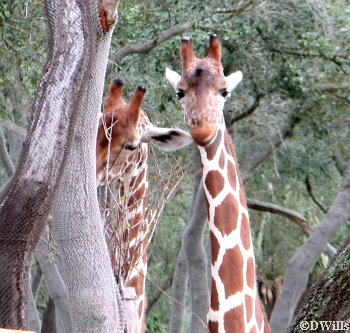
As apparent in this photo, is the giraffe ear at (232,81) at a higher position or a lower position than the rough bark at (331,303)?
higher

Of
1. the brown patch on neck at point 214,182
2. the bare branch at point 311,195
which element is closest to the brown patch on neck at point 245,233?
the brown patch on neck at point 214,182

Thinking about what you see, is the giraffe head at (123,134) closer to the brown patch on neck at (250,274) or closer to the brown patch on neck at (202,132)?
the brown patch on neck at (202,132)

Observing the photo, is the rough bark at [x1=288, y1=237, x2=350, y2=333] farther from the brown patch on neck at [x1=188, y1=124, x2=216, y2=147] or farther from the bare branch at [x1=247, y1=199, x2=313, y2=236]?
the bare branch at [x1=247, y1=199, x2=313, y2=236]

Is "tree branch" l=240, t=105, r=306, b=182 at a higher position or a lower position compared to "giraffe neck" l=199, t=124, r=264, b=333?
higher

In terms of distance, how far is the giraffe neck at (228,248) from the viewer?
5.42m

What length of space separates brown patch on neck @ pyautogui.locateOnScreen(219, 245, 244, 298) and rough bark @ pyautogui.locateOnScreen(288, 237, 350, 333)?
142 cm

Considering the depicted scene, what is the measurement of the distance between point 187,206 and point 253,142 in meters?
2.40

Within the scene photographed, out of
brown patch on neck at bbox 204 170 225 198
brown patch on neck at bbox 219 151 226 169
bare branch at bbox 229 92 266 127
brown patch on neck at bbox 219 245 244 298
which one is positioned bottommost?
brown patch on neck at bbox 219 245 244 298

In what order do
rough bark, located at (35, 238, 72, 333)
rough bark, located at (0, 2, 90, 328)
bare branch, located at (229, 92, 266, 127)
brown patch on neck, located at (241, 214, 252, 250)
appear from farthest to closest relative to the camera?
bare branch, located at (229, 92, 266, 127) → rough bark, located at (35, 238, 72, 333) → brown patch on neck, located at (241, 214, 252, 250) → rough bark, located at (0, 2, 90, 328)

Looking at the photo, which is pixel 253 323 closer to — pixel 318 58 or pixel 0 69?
pixel 0 69

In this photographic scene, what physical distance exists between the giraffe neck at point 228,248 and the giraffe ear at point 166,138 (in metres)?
0.80

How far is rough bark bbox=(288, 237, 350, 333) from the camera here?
400 centimetres

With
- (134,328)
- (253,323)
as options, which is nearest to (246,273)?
(253,323)

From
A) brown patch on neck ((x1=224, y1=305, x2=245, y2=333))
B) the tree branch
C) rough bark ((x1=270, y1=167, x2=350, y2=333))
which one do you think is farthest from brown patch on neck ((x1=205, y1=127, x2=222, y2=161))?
the tree branch
